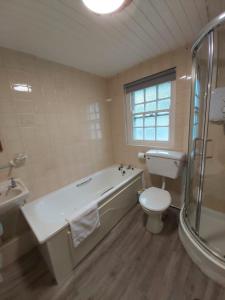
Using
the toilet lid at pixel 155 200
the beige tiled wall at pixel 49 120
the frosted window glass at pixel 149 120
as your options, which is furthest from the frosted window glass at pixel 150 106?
the toilet lid at pixel 155 200

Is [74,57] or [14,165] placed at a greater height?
[74,57]

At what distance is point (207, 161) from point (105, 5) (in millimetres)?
1799

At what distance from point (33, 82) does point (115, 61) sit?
1.11m

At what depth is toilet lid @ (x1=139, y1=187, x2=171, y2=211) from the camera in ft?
5.11

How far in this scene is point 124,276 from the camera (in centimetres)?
124

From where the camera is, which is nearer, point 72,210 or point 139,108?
point 72,210

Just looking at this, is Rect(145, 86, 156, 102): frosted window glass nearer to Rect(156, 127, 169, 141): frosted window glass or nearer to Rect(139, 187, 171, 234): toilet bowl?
Rect(156, 127, 169, 141): frosted window glass

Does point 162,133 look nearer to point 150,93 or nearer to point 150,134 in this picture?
point 150,134

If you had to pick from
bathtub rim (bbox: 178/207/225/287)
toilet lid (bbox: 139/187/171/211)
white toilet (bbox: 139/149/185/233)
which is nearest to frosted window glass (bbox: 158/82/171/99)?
white toilet (bbox: 139/149/185/233)

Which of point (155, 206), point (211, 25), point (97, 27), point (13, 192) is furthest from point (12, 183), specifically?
point (211, 25)

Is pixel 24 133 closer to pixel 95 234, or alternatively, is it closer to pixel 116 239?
pixel 95 234

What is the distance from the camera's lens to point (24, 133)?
1.55 meters

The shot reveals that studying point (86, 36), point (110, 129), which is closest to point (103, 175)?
point (110, 129)

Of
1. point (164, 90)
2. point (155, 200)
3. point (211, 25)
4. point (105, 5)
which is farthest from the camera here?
point (164, 90)
